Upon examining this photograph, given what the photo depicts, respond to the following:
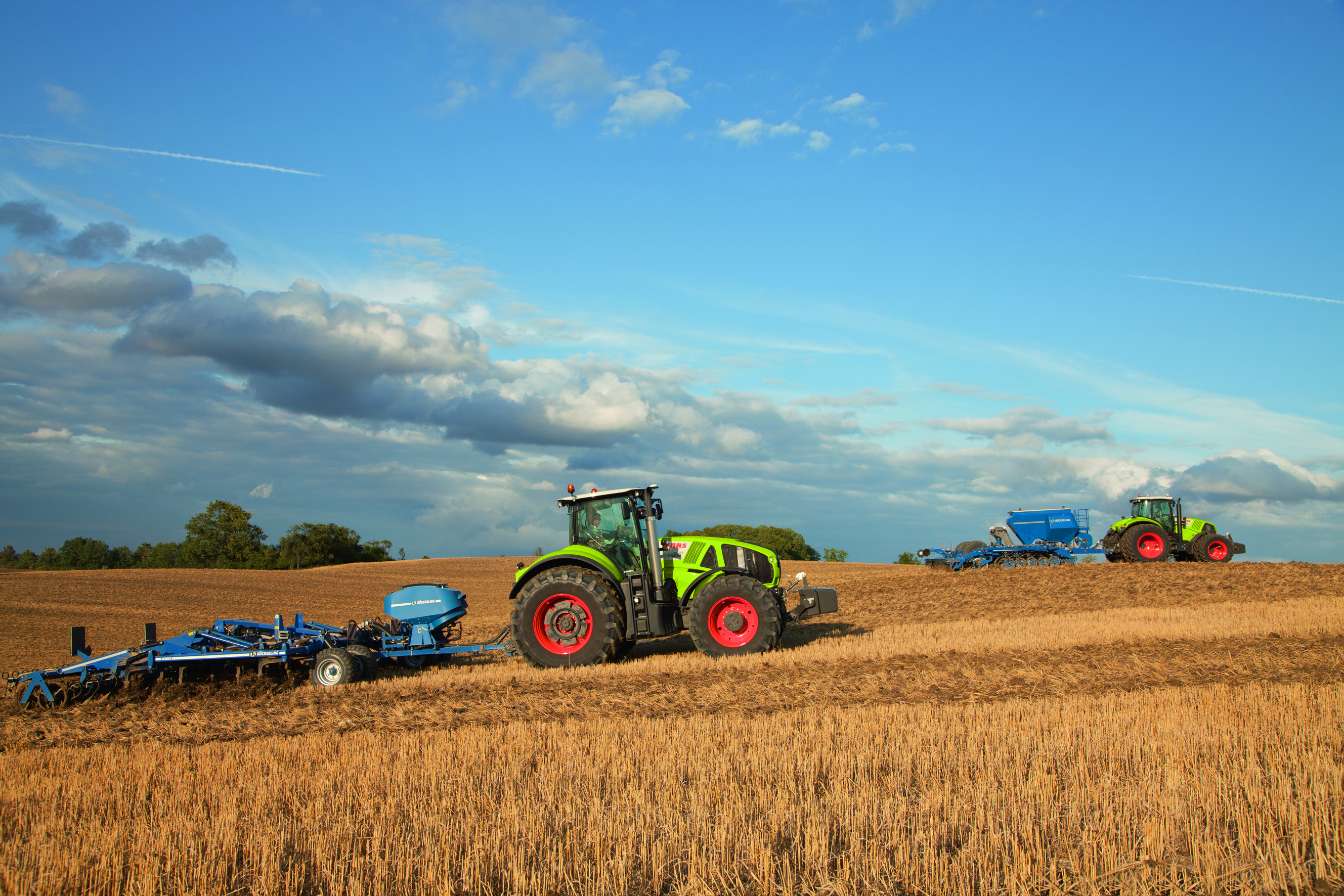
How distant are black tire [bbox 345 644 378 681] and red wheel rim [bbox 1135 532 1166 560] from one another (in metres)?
21.4

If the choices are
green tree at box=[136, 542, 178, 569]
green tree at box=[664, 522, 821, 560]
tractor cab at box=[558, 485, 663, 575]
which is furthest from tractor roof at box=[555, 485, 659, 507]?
green tree at box=[136, 542, 178, 569]

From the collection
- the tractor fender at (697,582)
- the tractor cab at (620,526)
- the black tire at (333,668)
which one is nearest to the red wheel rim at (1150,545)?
the tractor fender at (697,582)

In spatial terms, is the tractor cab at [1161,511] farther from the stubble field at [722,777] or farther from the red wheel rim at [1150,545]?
the stubble field at [722,777]

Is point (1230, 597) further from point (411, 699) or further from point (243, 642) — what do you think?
point (243, 642)

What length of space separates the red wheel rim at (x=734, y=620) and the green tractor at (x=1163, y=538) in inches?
664

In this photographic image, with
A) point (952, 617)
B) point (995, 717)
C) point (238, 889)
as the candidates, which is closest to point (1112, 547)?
point (952, 617)

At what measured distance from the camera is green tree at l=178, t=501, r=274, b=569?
6381 cm

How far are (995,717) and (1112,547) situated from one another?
19.7 m

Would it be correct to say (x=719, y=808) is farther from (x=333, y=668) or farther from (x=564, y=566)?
(x=333, y=668)

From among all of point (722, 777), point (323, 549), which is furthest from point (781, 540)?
point (722, 777)

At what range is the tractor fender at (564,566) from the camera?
11.0 metres

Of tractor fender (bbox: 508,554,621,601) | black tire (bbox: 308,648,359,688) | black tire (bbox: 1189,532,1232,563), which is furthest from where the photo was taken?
black tire (bbox: 1189,532,1232,563)

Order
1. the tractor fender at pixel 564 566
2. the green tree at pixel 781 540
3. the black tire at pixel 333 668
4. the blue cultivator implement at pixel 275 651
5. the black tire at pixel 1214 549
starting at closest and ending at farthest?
1. the blue cultivator implement at pixel 275 651
2. the black tire at pixel 333 668
3. the tractor fender at pixel 564 566
4. the black tire at pixel 1214 549
5. the green tree at pixel 781 540

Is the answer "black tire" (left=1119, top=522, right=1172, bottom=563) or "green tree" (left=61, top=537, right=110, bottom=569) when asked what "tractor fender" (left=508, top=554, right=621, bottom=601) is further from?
"green tree" (left=61, top=537, right=110, bottom=569)
